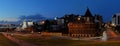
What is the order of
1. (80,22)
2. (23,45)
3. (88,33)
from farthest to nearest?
1. (80,22)
2. (88,33)
3. (23,45)

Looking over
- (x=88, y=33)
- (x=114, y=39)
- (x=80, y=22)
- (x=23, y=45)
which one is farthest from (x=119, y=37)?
(x=80, y=22)

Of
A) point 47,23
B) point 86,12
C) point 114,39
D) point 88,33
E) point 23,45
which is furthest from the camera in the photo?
point 47,23

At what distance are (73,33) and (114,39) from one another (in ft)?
203

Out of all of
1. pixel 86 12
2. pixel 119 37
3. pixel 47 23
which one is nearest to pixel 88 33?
pixel 86 12

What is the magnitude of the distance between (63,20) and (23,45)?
128 metres

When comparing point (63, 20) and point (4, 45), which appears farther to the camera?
point (63, 20)

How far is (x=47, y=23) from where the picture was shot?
183m

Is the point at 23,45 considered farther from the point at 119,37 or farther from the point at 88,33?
the point at 88,33

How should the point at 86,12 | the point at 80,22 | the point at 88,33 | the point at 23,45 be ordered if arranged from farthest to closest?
the point at 86,12 → the point at 80,22 → the point at 88,33 → the point at 23,45

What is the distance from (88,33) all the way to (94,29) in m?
4.68

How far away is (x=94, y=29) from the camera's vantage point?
5659 inches

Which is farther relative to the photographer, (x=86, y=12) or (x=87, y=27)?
(x=86, y=12)

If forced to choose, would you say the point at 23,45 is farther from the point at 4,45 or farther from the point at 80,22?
the point at 80,22

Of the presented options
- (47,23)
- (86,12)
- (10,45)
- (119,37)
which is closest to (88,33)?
(86,12)
